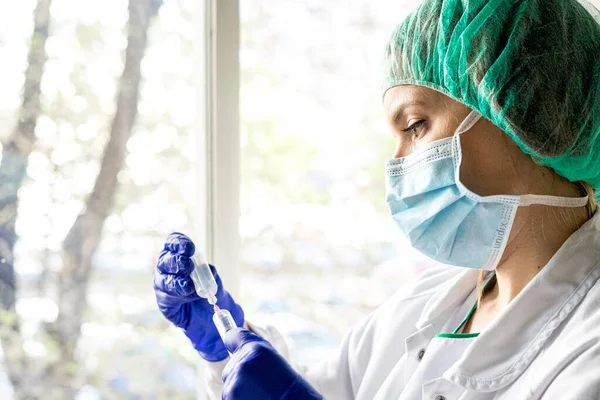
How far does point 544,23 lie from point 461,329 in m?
0.59

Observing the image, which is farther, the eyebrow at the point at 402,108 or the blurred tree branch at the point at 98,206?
the blurred tree branch at the point at 98,206

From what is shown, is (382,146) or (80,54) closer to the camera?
(80,54)

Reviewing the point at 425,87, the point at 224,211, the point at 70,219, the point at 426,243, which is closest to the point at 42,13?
the point at 70,219

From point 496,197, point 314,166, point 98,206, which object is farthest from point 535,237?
point 98,206

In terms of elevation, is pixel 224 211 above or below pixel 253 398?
above

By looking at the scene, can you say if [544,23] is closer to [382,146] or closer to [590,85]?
[590,85]

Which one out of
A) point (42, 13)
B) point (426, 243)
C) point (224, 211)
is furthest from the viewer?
point (224, 211)

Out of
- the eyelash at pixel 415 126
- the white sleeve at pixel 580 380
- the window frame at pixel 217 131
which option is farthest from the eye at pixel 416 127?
the window frame at pixel 217 131

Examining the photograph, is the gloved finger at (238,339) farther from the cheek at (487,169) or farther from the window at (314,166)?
the window at (314,166)

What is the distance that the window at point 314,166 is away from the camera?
71.6 inches

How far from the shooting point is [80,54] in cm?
147

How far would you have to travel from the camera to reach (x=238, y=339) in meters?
1.08

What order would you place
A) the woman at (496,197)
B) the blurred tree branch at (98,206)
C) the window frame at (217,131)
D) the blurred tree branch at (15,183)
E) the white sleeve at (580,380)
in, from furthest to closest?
1. the window frame at (217,131)
2. the blurred tree branch at (98,206)
3. the blurred tree branch at (15,183)
4. the woman at (496,197)
5. the white sleeve at (580,380)

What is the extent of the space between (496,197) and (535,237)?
0.38 feet
